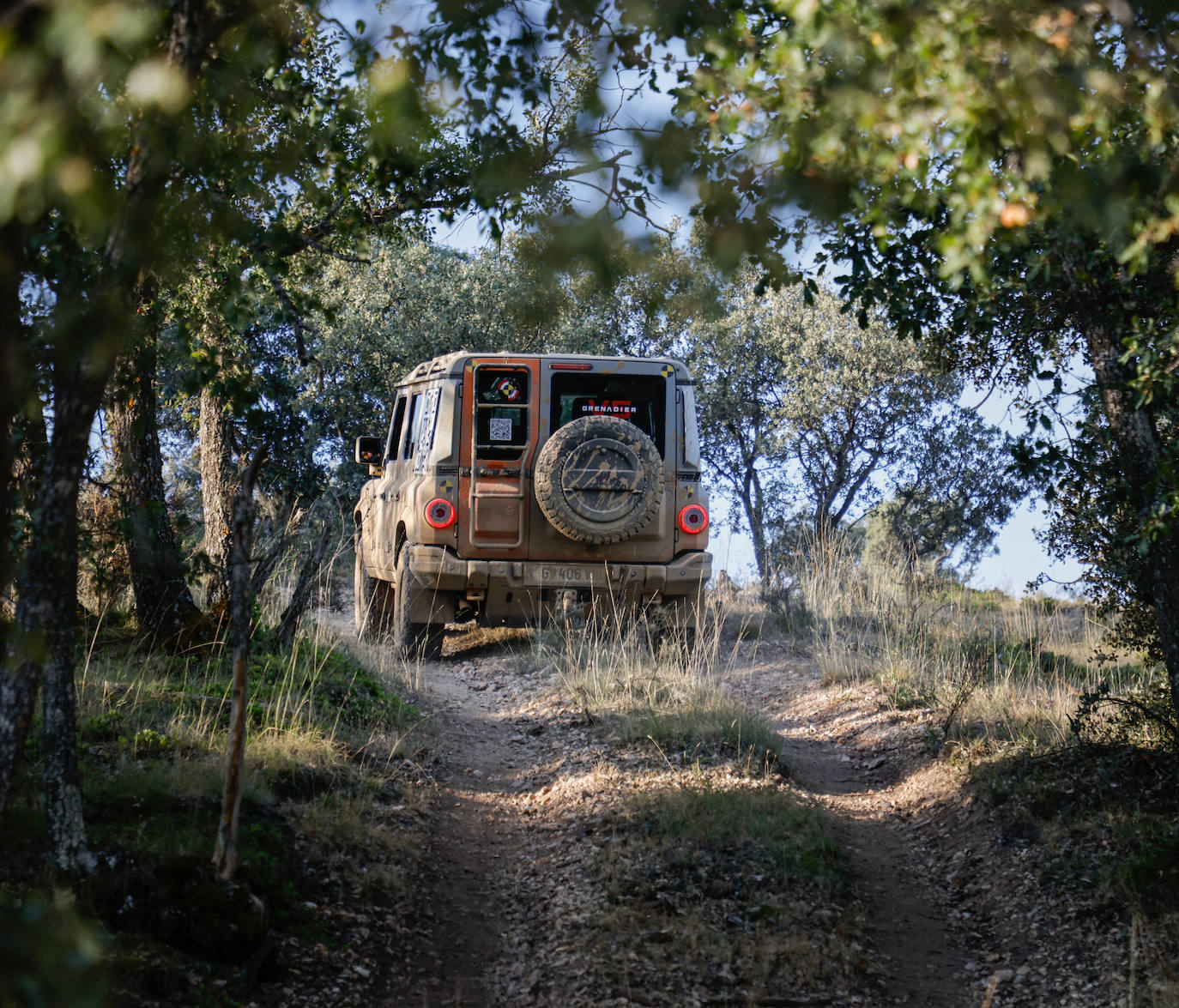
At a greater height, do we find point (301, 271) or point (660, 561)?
point (301, 271)

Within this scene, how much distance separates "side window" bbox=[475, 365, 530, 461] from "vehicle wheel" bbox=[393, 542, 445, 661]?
1.23 m

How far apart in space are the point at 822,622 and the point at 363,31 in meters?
10.8

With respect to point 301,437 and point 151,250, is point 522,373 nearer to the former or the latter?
point 301,437

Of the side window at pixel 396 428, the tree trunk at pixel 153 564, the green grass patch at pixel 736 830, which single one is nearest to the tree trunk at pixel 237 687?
the green grass patch at pixel 736 830

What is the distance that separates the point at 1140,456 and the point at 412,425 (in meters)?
7.18

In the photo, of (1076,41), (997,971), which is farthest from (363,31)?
(997,971)

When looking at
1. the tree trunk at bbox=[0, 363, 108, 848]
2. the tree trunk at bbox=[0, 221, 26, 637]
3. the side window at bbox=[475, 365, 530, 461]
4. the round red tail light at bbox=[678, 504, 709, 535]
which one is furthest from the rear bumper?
the tree trunk at bbox=[0, 221, 26, 637]

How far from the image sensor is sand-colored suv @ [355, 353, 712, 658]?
928 centimetres

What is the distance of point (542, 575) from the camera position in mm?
9672

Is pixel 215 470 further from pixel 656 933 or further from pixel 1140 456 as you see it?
pixel 1140 456

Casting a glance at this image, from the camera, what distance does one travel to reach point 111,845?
420cm

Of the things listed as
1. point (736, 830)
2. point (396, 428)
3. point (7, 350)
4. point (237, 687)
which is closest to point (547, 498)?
point (396, 428)

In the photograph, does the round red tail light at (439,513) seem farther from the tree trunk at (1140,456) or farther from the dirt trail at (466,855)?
the tree trunk at (1140,456)

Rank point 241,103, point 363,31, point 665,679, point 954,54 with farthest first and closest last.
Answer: point 665,679 < point 241,103 < point 363,31 < point 954,54
